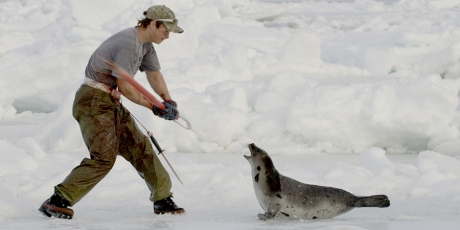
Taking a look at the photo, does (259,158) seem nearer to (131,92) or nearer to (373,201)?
(373,201)

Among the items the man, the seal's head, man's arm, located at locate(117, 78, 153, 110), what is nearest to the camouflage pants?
the man

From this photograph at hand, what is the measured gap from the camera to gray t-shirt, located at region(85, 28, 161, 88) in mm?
3668

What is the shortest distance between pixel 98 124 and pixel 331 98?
4.09 metres

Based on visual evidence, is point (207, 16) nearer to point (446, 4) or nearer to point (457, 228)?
point (457, 228)

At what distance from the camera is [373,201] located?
148 inches

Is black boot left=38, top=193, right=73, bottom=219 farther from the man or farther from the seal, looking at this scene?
the seal

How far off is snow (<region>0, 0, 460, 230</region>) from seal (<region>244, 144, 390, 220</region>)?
61 mm

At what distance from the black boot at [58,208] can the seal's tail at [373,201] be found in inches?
A: 55.9

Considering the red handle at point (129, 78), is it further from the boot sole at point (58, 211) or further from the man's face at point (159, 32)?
the boot sole at point (58, 211)

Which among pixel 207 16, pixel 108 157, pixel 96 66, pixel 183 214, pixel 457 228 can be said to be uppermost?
pixel 207 16

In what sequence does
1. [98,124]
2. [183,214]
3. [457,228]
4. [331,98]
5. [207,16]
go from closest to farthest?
[457,228]
[98,124]
[183,214]
[331,98]
[207,16]

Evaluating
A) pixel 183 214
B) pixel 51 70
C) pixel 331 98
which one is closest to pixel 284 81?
pixel 331 98

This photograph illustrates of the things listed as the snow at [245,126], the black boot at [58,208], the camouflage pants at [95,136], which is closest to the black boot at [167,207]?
the snow at [245,126]

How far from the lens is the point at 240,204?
4.29 meters
